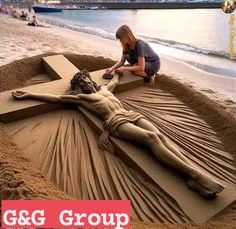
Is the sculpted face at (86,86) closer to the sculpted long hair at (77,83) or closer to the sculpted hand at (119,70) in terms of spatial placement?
the sculpted long hair at (77,83)

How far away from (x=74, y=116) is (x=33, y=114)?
1.44 feet

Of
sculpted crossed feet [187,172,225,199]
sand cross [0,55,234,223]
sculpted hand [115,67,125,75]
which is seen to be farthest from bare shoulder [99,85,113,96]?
sculpted crossed feet [187,172,225,199]

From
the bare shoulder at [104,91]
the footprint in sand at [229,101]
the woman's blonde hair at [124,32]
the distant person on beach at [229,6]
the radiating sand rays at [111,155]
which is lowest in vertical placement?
the footprint in sand at [229,101]

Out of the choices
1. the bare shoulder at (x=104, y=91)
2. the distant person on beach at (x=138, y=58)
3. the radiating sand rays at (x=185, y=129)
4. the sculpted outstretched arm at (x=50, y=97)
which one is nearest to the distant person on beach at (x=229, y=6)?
the distant person on beach at (x=138, y=58)

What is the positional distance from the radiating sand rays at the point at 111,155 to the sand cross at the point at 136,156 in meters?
0.06

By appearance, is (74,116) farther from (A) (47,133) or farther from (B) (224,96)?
(B) (224,96)

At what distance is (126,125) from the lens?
3.15 m

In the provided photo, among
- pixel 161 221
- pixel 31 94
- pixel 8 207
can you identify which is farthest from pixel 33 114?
pixel 161 221

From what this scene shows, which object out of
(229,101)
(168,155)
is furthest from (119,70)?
(229,101)

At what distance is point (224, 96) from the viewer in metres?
5.67

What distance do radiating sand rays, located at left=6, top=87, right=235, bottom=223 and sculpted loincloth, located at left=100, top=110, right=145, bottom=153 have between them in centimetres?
7

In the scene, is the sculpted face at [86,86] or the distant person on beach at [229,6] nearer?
the sculpted face at [86,86]

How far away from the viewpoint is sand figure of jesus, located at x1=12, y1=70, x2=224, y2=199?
2725 mm

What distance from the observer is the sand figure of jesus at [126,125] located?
2725 millimetres
